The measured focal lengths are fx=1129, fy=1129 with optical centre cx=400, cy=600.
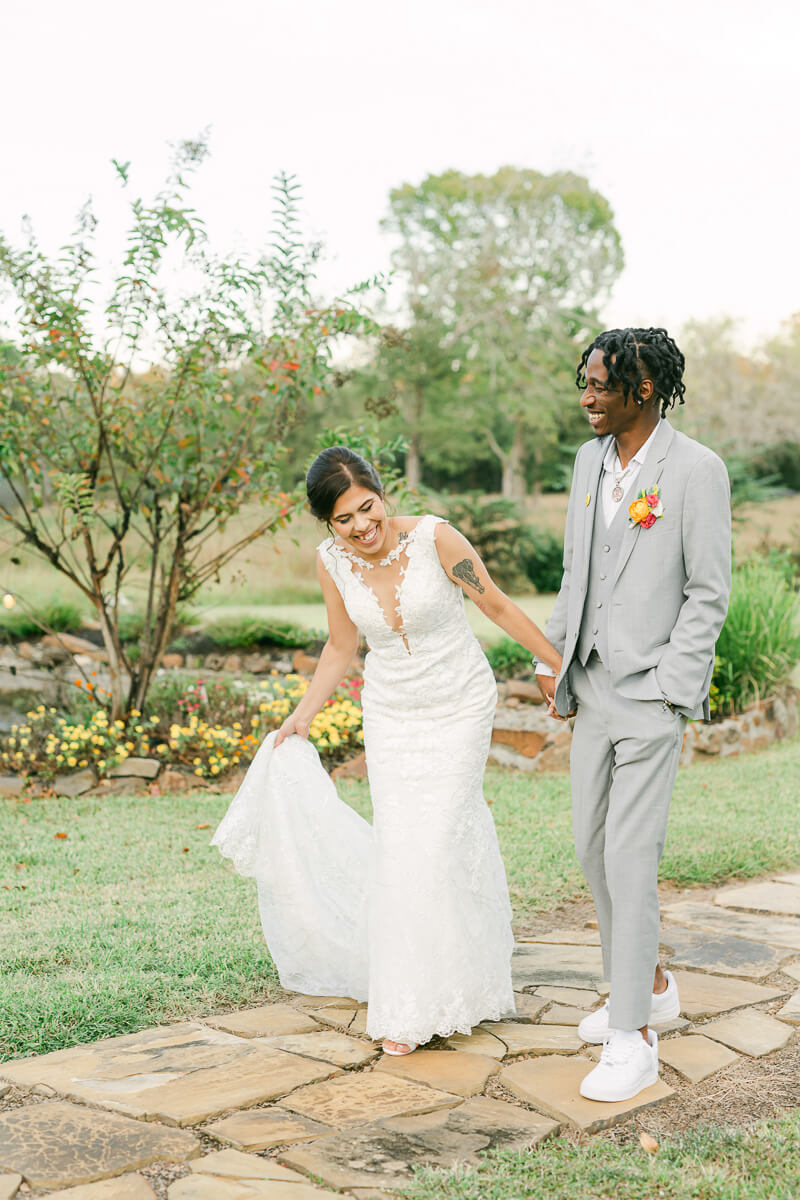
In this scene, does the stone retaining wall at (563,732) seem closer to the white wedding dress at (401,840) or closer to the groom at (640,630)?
the white wedding dress at (401,840)

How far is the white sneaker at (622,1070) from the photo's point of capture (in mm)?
2871

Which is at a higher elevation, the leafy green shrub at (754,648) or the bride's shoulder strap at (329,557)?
the bride's shoulder strap at (329,557)

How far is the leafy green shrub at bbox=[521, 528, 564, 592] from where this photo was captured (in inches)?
697

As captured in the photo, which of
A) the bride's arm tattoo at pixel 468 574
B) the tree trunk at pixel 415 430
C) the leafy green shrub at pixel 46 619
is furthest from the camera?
the tree trunk at pixel 415 430

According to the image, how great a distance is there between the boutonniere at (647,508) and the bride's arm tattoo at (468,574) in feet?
2.11

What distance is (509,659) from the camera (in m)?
10.1

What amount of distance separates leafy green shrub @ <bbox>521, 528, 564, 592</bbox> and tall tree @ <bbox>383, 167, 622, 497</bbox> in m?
10.9

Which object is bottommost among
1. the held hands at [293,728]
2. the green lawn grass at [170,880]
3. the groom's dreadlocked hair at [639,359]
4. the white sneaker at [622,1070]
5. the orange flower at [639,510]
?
the green lawn grass at [170,880]

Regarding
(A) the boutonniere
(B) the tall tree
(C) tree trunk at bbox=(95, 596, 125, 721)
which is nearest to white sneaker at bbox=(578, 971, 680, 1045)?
(A) the boutonniere

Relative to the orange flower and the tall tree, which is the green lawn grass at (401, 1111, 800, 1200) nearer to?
the orange flower

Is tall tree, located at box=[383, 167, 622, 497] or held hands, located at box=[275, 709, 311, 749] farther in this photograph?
tall tree, located at box=[383, 167, 622, 497]

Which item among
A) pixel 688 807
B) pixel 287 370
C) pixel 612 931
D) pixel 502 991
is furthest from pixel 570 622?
pixel 287 370

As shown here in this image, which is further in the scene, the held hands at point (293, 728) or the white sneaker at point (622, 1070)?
the held hands at point (293, 728)

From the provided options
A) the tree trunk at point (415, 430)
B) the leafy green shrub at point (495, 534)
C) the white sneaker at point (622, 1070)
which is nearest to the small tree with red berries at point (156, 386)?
the white sneaker at point (622, 1070)
